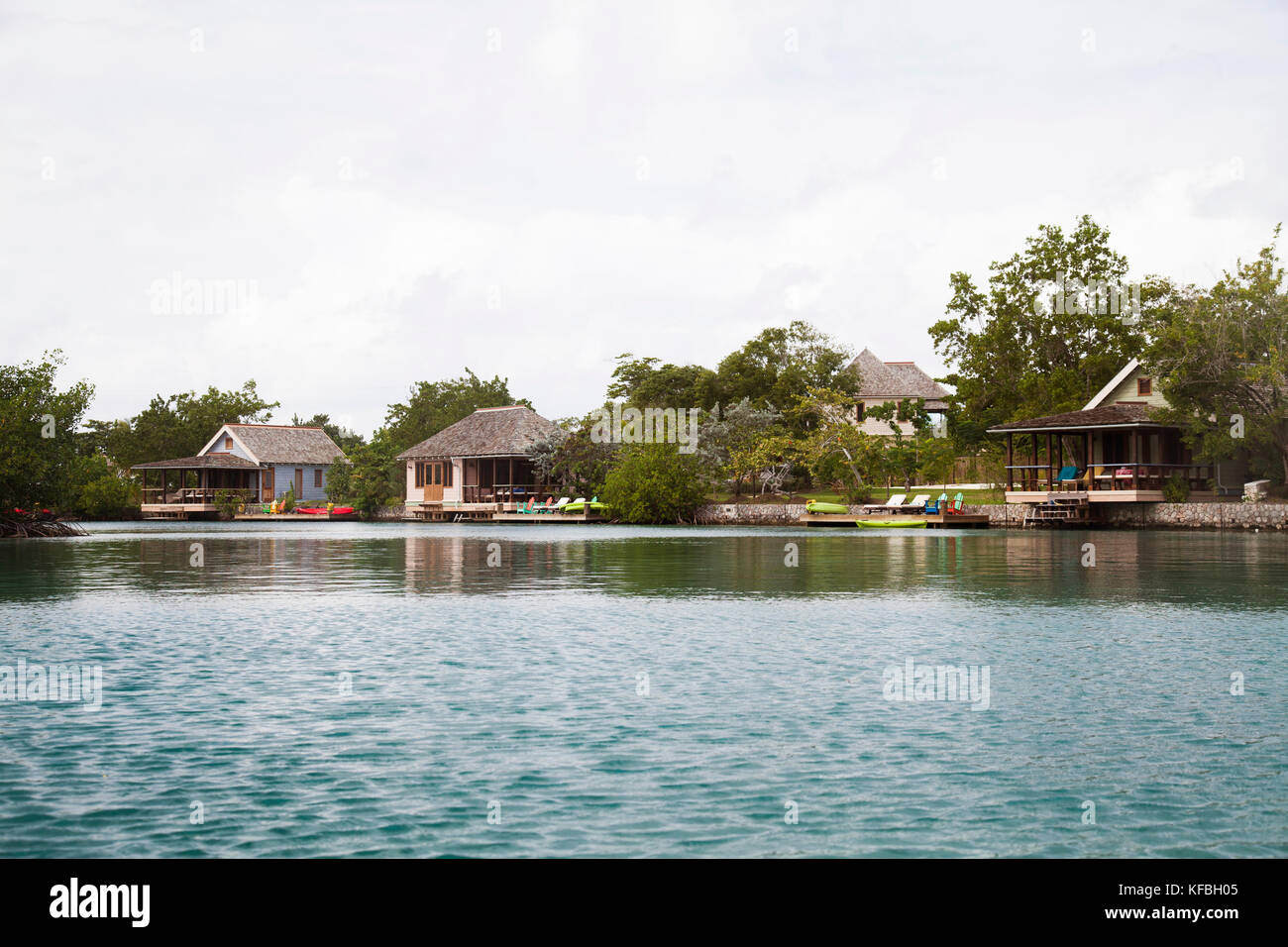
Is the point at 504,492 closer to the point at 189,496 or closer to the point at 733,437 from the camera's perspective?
the point at 733,437

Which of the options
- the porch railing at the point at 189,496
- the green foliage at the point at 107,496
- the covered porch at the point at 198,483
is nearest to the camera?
the green foliage at the point at 107,496

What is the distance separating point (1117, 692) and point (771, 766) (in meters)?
3.98

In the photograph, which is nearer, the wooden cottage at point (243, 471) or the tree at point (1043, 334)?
the tree at point (1043, 334)

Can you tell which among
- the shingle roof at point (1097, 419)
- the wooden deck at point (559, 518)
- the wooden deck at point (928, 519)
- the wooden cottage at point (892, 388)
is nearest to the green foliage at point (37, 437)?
the wooden deck at point (559, 518)

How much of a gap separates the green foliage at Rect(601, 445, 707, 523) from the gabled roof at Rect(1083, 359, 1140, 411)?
58.6 feet

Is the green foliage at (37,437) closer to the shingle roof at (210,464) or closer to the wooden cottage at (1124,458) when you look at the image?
the shingle roof at (210,464)

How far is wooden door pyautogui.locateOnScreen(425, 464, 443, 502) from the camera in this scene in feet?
230

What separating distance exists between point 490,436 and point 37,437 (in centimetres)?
2935

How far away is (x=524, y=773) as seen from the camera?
7523 mm

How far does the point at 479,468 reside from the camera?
68.9 m
